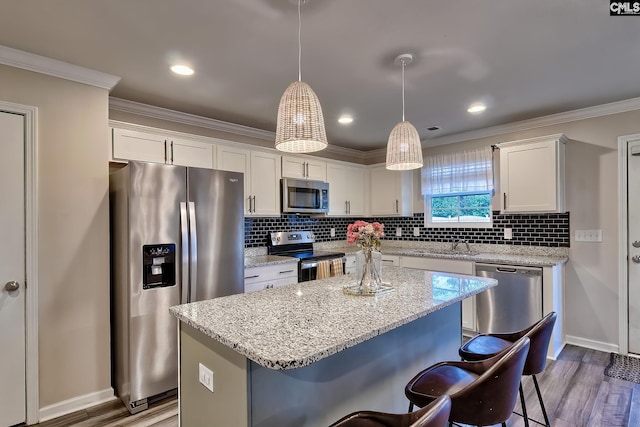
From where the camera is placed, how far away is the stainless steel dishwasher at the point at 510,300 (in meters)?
3.14

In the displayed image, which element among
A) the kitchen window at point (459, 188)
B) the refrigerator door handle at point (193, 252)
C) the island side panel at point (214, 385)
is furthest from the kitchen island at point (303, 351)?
the kitchen window at point (459, 188)

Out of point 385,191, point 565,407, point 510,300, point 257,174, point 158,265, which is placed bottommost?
point 565,407

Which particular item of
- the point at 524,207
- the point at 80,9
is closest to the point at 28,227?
the point at 80,9

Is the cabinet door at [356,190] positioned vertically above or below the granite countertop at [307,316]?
above

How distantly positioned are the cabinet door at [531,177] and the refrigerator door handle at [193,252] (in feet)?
10.6

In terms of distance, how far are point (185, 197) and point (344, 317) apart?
5.61 ft

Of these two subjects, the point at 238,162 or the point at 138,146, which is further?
the point at 238,162

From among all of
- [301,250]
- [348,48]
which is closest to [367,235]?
[348,48]

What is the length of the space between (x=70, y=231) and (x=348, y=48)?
2312 mm

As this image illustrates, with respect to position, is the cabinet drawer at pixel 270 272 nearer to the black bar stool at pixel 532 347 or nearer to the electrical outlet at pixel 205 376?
the electrical outlet at pixel 205 376

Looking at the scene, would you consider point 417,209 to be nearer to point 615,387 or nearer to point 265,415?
point 615,387

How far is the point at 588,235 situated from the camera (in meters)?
3.34

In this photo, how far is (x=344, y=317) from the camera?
1451mm

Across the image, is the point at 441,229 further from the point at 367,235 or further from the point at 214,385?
the point at 214,385
